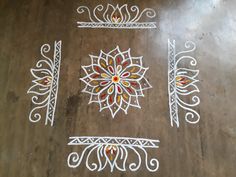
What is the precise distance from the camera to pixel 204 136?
5.44 ft

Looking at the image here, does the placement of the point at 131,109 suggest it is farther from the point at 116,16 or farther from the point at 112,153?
the point at 116,16

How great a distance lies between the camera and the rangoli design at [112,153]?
63.2 inches

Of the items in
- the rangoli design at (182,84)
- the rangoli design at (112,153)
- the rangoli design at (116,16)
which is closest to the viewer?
the rangoli design at (112,153)

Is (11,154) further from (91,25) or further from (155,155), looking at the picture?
(91,25)

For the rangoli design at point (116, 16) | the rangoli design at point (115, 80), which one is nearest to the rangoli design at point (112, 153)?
the rangoli design at point (115, 80)

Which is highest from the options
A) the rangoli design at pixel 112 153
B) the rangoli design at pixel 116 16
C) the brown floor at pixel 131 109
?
the rangoli design at pixel 116 16

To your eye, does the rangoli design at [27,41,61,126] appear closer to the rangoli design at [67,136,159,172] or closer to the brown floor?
the brown floor

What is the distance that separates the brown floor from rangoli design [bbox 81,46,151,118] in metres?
0.04

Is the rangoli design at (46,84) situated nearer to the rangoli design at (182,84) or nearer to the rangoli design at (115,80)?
the rangoli design at (115,80)

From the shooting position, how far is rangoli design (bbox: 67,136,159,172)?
160cm

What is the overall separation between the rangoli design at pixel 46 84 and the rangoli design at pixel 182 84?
62cm

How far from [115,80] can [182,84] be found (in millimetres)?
360

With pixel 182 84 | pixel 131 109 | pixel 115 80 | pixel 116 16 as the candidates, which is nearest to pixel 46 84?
pixel 115 80

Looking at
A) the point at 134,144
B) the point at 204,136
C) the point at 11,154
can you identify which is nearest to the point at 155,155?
the point at 134,144
